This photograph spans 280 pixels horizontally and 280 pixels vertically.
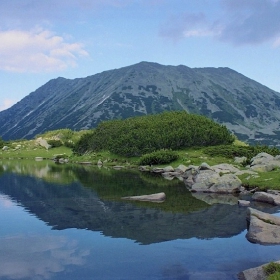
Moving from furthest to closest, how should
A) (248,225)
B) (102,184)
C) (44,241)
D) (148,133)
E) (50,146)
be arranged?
(50,146)
(148,133)
(102,184)
(248,225)
(44,241)

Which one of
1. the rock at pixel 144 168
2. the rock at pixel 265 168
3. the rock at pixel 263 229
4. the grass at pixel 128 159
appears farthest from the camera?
the rock at pixel 144 168

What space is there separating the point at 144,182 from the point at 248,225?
99.8 feet

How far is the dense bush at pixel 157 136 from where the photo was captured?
323 feet

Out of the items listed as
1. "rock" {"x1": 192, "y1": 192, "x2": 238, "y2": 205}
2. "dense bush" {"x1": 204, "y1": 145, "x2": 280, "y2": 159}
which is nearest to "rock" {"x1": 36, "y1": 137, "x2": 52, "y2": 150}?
"dense bush" {"x1": 204, "y1": 145, "x2": 280, "y2": 159}

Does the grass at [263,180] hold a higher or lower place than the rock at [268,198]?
higher

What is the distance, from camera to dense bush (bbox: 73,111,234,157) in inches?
3882

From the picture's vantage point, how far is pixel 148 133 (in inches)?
4063

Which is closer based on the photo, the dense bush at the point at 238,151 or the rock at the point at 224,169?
the rock at the point at 224,169

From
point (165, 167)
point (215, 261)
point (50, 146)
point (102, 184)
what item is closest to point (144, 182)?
point (102, 184)

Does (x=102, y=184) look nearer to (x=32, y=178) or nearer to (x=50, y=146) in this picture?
(x=32, y=178)

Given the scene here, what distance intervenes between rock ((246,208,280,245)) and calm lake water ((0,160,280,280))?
0.90 m

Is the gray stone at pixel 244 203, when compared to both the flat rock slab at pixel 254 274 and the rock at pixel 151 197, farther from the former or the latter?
the flat rock slab at pixel 254 274

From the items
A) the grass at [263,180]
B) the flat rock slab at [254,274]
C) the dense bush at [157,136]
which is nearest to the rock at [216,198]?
the grass at [263,180]

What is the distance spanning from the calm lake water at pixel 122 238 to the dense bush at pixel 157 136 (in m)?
47.8
